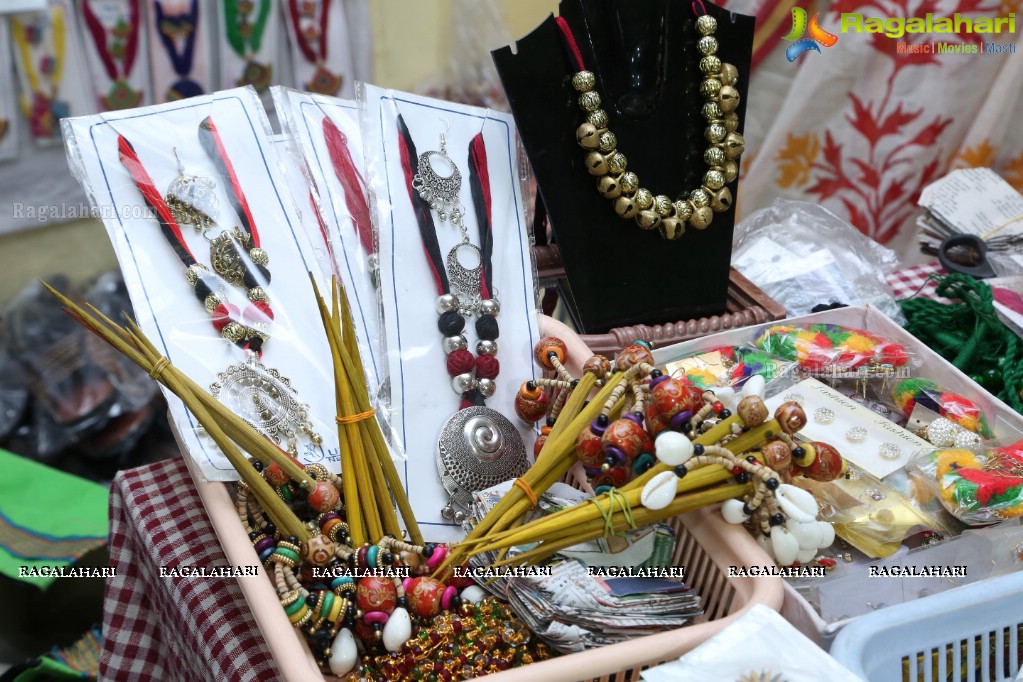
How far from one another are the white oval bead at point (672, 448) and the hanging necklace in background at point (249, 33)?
1502 millimetres

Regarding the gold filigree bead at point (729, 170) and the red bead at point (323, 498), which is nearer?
the red bead at point (323, 498)

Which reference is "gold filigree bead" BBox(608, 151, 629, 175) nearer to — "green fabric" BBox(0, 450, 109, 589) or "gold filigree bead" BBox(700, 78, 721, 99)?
"gold filigree bead" BBox(700, 78, 721, 99)

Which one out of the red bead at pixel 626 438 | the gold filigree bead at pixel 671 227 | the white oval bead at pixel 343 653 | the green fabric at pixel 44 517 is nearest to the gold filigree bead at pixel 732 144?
the gold filigree bead at pixel 671 227

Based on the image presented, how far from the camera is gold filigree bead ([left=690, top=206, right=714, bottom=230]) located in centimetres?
106

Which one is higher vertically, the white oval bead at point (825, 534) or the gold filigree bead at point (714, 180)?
the gold filigree bead at point (714, 180)

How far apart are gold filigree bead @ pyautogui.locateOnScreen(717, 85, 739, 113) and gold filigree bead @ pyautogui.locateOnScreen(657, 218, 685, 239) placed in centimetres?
14

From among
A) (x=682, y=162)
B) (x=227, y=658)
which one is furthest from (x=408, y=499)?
(x=682, y=162)

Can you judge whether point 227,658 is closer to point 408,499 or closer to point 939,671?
point 408,499

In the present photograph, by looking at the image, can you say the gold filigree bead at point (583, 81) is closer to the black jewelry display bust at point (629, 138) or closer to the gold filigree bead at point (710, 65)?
the black jewelry display bust at point (629, 138)

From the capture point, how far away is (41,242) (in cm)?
191

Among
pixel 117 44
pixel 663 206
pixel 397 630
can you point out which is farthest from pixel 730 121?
pixel 117 44

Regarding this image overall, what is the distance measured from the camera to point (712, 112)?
106 cm

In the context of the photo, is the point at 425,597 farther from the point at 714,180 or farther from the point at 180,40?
the point at 180,40

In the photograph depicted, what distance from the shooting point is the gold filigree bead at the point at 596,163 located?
3.31 feet
